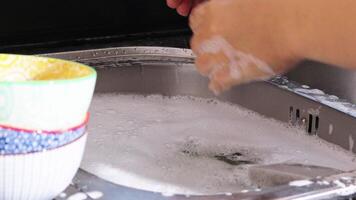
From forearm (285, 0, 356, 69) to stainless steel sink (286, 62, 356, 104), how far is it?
15.7 inches

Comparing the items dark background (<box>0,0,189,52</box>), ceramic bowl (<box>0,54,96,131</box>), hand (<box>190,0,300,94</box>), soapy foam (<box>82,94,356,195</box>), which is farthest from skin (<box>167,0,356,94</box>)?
dark background (<box>0,0,189,52</box>)

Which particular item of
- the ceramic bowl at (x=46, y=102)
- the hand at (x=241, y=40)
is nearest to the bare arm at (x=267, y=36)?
the hand at (x=241, y=40)

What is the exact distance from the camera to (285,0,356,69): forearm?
55 centimetres

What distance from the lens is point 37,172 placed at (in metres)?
0.43

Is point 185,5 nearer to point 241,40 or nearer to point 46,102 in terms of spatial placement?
point 241,40

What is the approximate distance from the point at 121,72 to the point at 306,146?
0.39m

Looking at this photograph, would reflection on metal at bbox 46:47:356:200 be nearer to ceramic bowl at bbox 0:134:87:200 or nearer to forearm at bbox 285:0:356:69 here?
forearm at bbox 285:0:356:69

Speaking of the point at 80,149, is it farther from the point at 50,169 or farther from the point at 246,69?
the point at 246,69

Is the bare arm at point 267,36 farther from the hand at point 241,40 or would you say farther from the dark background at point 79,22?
the dark background at point 79,22

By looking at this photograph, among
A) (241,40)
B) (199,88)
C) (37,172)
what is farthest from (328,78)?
(37,172)

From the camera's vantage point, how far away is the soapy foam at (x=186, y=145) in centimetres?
72

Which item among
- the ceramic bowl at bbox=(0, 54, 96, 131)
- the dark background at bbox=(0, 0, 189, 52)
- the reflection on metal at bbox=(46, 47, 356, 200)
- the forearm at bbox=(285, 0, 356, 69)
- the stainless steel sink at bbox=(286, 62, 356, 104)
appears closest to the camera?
the ceramic bowl at bbox=(0, 54, 96, 131)

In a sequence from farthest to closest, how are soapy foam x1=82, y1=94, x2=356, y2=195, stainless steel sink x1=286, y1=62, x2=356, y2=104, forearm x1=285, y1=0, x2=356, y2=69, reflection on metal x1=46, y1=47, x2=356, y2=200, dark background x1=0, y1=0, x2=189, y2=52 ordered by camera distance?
dark background x1=0, y1=0, x2=189, y2=52 → stainless steel sink x1=286, y1=62, x2=356, y2=104 → reflection on metal x1=46, y1=47, x2=356, y2=200 → soapy foam x1=82, y1=94, x2=356, y2=195 → forearm x1=285, y1=0, x2=356, y2=69

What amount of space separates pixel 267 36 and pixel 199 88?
19.8 inches
